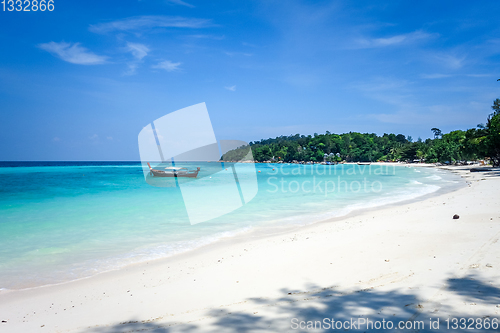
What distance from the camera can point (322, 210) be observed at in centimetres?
1522

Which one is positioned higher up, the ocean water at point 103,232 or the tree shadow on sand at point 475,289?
the tree shadow on sand at point 475,289

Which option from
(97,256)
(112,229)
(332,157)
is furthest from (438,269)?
(332,157)

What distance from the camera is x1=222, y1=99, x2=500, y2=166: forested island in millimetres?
44500

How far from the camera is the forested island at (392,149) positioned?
4450cm

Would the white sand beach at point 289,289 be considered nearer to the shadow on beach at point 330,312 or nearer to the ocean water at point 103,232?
the shadow on beach at point 330,312

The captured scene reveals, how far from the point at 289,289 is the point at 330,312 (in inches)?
49.4

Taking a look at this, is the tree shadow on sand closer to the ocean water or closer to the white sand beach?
the white sand beach

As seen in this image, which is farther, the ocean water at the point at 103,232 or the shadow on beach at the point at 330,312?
the ocean water at the point at 103,232

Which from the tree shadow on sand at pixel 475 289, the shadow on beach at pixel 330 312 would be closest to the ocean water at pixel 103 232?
the shadow on beach at pixel 330 312

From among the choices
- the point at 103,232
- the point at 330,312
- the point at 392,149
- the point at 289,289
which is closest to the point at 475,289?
the point at 330,312

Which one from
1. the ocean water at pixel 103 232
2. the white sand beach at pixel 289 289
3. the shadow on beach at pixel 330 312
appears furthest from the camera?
the ocean water at pixel 103 232

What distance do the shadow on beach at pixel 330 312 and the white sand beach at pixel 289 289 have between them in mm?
12

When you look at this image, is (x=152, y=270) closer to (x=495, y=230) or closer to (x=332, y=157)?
(x=495, y=230)

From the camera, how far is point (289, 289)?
4527mm
